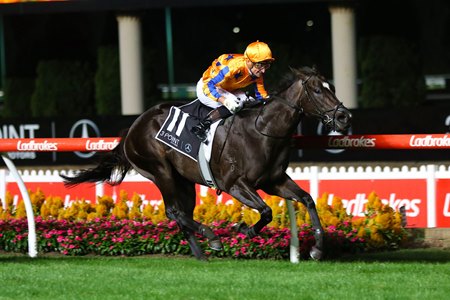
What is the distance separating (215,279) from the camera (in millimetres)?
7188

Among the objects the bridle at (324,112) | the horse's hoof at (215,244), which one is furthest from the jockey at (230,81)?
the horse's hoof at (215,244)

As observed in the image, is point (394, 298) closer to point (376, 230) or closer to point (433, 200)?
point (376, 230)

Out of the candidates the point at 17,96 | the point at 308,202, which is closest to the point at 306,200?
the point at 308,202

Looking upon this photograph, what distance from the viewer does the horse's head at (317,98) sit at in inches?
305

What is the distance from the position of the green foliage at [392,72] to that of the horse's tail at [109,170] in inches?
369

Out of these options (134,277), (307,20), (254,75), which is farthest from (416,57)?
(134,277)

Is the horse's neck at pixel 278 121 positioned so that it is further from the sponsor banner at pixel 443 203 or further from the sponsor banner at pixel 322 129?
the sponsor banner at pixel 322 129

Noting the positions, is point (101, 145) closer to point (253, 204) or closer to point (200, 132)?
point (200, 132)

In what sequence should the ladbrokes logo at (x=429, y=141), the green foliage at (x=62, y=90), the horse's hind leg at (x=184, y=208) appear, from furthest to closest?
the green foliage at (x=62, y=90)
the horse's hind leg at (x=184, y=208)
the ladbrokes logo at (x=429, y=141)

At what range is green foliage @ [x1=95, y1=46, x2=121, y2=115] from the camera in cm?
2020

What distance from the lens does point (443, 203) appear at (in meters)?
10.9

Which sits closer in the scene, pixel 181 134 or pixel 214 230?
pixel 181 134

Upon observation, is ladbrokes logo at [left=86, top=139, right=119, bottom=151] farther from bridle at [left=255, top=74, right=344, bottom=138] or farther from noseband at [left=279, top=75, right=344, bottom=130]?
noseband at [left=279, top=75, right=344, bottom=130]

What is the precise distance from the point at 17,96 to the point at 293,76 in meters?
14.0
